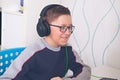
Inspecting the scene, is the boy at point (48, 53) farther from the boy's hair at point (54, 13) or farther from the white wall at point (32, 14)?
the white wall at point (32, 14)

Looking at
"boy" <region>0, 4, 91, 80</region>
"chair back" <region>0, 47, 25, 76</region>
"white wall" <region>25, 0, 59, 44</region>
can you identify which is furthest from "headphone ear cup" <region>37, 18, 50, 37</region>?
"white wall" <region>25, 0, 59, 44</region>

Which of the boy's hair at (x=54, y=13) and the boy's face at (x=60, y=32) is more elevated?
the boy's hair at (x=54, y=13)

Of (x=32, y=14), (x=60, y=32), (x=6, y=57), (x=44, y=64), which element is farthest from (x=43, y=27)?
(x=32, y=14)

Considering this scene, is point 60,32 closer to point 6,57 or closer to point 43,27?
point 43,27

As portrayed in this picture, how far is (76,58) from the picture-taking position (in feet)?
3.64

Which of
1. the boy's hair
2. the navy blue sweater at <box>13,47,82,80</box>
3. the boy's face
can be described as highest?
the boy's hair

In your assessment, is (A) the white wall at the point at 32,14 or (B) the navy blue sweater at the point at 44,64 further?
(A) the white wall at the point at 32,14

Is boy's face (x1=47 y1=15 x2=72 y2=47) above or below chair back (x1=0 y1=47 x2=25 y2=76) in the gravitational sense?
above

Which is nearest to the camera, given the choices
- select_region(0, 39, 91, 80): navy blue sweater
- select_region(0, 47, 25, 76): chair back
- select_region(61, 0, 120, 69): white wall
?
select_region(0, 39, 91, 80): navy blue sweater

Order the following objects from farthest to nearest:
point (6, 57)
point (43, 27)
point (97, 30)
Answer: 1. point (97, 30)
2. point (6, 57)
3. point (43, 27)

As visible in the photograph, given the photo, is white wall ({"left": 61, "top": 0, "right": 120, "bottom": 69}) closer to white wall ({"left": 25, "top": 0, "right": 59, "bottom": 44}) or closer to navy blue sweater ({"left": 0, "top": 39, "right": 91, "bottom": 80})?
white wall ({"left": 25, "top": 0, "right": 59, "bottom": 44})

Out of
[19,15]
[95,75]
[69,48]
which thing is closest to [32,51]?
[69,48]

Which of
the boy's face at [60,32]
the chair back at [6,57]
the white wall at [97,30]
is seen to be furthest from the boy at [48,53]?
the white wall at [97,30]

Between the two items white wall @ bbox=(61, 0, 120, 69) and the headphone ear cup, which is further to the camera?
white wall @ bbox=(61, 0, 120, 69)
